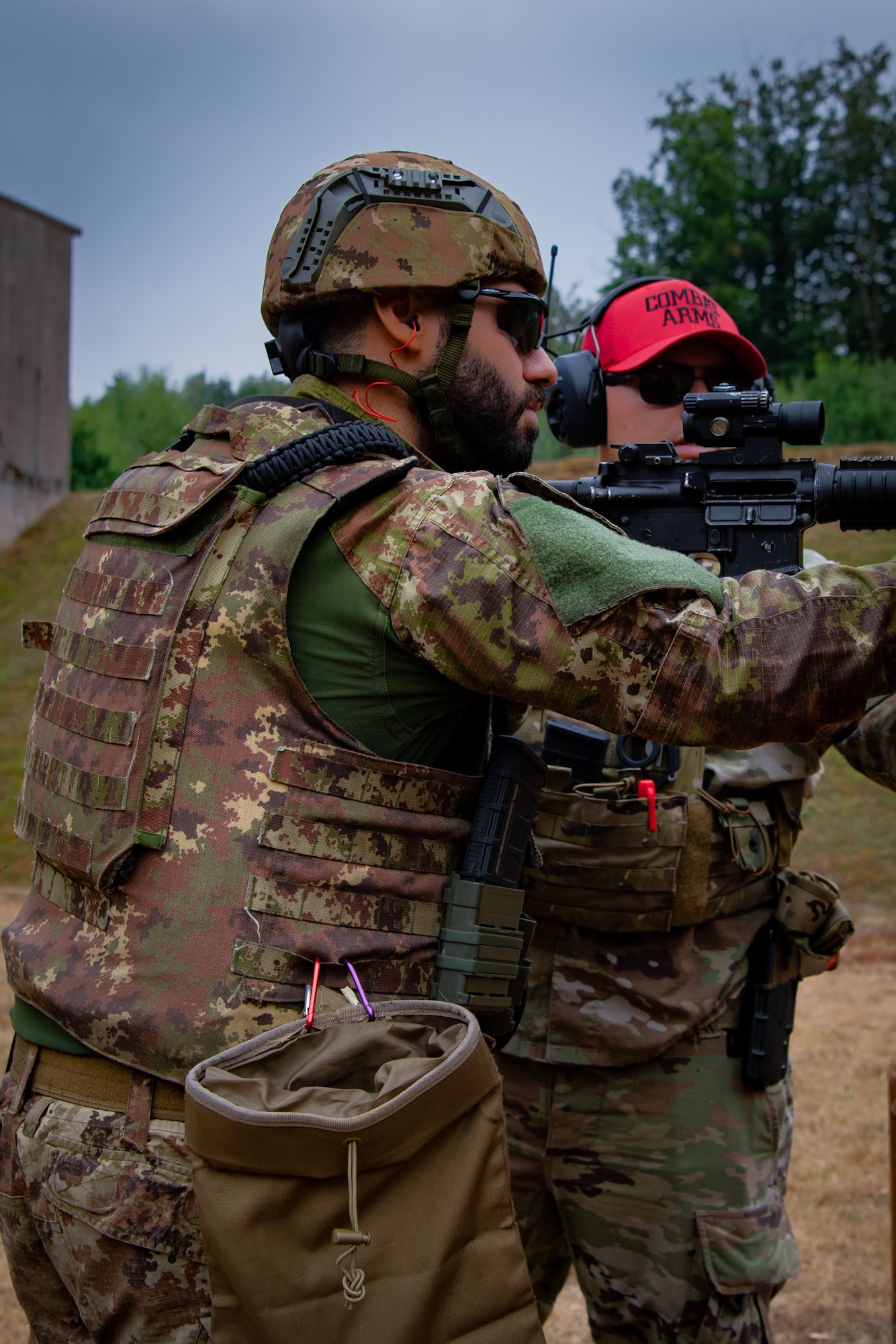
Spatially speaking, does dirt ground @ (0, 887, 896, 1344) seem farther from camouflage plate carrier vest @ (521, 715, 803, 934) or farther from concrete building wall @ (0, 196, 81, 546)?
concrete building wall @ (0, 196, 81, 546)

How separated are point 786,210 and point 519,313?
26297 millimetres

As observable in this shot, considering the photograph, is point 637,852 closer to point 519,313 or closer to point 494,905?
point 494,905

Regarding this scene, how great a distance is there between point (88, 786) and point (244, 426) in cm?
66

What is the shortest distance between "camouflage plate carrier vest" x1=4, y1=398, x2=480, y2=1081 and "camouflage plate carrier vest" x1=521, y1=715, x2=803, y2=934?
936 millimetres

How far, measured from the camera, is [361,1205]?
1542mm

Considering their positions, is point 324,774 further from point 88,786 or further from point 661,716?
point 661,716

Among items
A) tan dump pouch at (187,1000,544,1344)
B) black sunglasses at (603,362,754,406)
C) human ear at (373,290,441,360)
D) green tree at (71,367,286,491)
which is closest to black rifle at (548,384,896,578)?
human ear at (373,290,441,360)

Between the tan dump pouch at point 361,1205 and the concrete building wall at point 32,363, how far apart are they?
603 inches

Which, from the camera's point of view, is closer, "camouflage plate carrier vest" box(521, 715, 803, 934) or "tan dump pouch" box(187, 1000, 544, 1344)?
"tan dump pouch" box(187, 1000, 544, 1344)

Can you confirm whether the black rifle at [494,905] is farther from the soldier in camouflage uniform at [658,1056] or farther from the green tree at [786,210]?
the green tree at [786,210]

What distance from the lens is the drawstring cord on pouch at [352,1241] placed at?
1.49 meters

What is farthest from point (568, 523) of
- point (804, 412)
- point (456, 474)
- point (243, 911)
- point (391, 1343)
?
point (391, 1343)

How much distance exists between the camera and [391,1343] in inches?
58.5

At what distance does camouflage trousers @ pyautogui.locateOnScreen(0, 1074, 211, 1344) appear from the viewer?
5.76 feet
